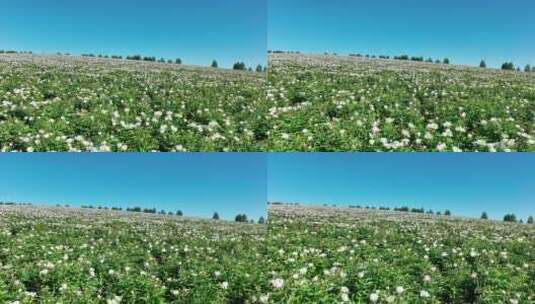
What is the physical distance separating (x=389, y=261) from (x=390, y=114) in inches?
105

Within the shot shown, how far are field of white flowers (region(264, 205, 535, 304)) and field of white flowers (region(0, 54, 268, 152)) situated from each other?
5.17 feet

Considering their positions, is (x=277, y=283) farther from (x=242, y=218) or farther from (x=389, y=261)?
(x=242, y=218)

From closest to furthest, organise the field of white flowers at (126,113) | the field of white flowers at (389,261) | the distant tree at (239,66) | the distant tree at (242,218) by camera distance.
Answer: the field of white flowers at (389,261) < the field of white flowers at (126,113) < the distant tree at (242,218) < the distant tree at (239,66)

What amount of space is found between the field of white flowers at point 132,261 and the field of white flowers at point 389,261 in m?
0.44

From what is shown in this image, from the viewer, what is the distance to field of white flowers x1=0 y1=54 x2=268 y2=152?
9.34 m

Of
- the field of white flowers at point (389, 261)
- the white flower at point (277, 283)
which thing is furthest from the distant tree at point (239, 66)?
the white flower at point (277, 283)

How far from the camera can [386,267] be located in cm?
804

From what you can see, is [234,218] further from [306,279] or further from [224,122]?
[306,279]

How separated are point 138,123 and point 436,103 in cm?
481

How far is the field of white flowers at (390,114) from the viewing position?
9.40m

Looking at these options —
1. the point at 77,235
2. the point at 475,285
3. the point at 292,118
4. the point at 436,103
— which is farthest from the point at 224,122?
the point at 475,285

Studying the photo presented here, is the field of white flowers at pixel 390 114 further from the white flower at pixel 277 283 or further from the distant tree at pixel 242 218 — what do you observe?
the white flower at pixel 277 283

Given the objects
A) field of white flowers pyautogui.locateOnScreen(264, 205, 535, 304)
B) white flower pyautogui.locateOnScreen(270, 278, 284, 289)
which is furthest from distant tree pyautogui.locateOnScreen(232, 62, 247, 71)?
white flower pyautogui.locateOnScreen(270, 278, 284, 289)

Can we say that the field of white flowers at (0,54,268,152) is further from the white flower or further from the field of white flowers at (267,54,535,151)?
the white flower
